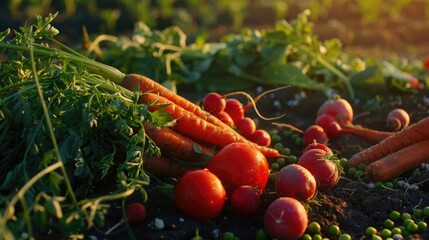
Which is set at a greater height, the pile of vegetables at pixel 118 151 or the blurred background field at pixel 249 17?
the pile of vegetables at pixel 118 151

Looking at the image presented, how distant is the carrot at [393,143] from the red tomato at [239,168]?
89 centimetres

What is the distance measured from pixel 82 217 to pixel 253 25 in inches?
302

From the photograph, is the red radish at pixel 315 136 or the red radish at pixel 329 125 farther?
the red radish at pixel 329 125

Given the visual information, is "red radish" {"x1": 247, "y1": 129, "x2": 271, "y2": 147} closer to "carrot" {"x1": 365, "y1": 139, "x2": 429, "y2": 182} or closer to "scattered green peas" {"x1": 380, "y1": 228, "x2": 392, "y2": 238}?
"carrot" {"x1": 365, "y1": 139, "x2": 429, "y2": 182}

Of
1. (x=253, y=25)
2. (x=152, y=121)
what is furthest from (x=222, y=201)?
(x=253, y=25)

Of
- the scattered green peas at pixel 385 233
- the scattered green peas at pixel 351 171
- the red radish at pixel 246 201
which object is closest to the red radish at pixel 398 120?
the scattered green peas at pixel 351 171

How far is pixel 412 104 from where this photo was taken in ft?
18.8

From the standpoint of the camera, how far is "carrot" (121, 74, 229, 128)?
13.5 feet

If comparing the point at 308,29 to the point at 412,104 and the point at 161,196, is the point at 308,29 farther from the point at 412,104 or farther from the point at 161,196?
the point at 161,196

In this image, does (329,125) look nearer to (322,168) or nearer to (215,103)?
(215,103)

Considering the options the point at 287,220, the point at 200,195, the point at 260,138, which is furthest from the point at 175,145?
Result: the point at 287,220

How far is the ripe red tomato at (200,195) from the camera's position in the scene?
353 centimetres

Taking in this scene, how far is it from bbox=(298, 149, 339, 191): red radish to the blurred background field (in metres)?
5.11

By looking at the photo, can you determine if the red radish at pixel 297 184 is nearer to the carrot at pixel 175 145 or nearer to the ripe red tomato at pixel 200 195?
the ripe red tomato at pixel 200 195
